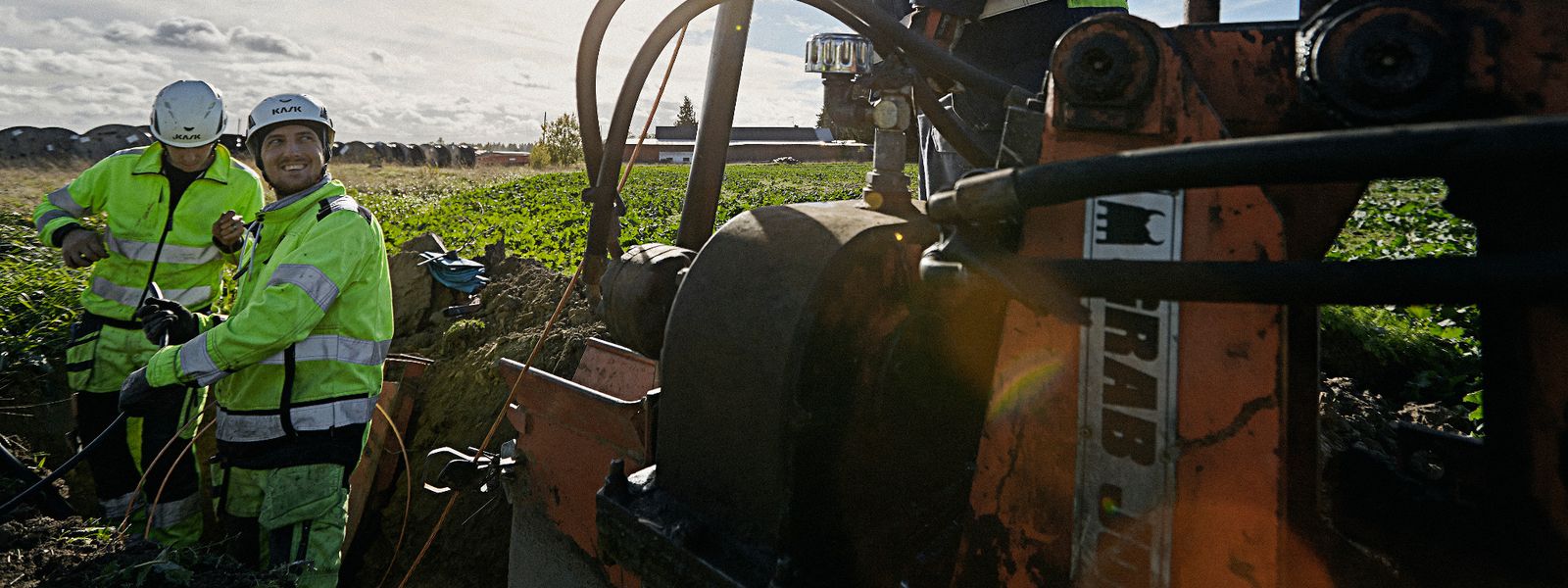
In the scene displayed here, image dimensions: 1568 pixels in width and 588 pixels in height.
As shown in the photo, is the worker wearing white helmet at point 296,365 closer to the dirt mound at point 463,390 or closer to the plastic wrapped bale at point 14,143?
the dirt mound at point 463,390

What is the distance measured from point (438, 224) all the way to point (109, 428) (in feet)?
32.7

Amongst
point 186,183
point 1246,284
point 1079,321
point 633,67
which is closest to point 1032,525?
point 1079,321

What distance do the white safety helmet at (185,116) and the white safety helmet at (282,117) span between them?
3.80 feet

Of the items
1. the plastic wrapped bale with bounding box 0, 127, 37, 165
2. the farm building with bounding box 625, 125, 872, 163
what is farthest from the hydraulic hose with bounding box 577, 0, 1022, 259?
the farm building with bounding box 625, 125, 872, 163

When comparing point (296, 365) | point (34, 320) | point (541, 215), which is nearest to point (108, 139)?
point (541, 215)

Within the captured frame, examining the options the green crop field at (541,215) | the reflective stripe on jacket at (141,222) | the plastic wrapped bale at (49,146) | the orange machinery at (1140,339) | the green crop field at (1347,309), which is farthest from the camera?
the plastic wrapped bale at (49,146)

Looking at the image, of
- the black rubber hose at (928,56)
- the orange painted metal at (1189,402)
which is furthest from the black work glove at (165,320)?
the orange painted metal at (1189,402)

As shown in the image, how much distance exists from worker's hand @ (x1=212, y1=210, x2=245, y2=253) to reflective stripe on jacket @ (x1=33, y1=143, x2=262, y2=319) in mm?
226

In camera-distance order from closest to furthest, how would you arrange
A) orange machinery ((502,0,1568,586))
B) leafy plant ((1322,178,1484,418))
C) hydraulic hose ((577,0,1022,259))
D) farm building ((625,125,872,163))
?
1. orange machinery ((502,0,1568,586))
2. hydraulic hose ((577,0,1022,259))
3. leafy plant ((1322,178,1484,418))
4. farm building ((625,125,872,163))

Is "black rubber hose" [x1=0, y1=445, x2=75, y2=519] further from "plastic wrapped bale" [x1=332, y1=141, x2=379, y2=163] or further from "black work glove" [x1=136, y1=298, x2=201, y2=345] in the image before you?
"plastic wrapped bale" [x1=332, y1=141, x2=379, y2=163]

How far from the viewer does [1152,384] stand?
1028 mm

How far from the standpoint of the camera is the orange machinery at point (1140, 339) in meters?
→ 0.85

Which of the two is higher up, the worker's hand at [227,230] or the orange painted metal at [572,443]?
the worker's hand at [227,230]

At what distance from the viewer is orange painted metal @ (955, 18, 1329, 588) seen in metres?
0.99
